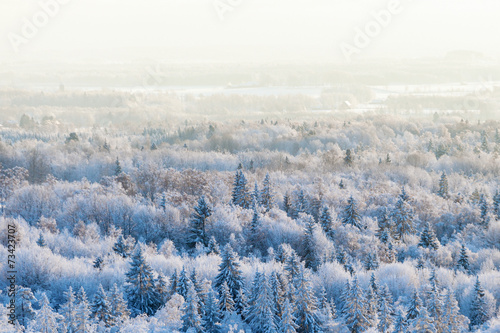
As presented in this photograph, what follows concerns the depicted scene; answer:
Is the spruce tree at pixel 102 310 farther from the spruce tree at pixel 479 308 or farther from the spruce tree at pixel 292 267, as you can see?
the spruce tree at pixel 479 308

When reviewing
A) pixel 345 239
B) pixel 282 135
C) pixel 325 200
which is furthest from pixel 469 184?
pixel 282 135

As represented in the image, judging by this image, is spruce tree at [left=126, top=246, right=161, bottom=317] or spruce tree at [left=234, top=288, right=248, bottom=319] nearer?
spruce tree at [left=234, top=288, right=248, bottom=319]

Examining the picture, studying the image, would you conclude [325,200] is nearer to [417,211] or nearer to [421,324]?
[417,211]

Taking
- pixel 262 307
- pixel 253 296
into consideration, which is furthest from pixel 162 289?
pixel 262 307

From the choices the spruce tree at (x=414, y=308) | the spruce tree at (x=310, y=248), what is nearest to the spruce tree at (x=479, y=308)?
the spruce tree at (x=414, y=308)

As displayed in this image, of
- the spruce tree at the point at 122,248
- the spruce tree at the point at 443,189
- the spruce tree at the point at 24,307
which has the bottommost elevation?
the spruce tree at the point at 443,189

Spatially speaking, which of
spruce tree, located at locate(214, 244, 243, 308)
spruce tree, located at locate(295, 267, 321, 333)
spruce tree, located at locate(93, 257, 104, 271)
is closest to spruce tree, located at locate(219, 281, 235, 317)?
spruce tree, located at locate(214, 244, 243, 308)

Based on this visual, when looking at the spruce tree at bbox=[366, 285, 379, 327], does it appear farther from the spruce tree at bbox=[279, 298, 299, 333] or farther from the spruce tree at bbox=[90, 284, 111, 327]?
the spruce tree at bbox=[90, 284, 111, 327]
